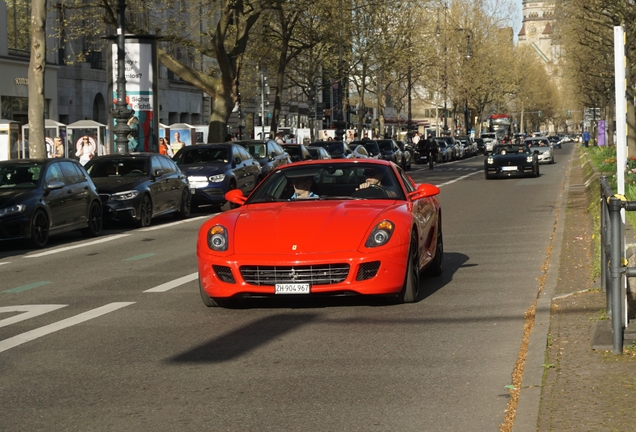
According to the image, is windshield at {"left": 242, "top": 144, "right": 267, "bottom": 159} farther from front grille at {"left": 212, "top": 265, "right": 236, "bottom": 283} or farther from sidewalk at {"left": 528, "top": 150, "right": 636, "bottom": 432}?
front grille at {"left": 212, "top": 265, "right": 236, "bottom": 283}

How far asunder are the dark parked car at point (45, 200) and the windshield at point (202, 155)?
8304mm

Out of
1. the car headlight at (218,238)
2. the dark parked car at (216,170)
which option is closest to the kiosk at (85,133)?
the dark parked car at (216,170)

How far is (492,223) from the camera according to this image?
69.5ft

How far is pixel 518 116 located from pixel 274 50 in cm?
13860

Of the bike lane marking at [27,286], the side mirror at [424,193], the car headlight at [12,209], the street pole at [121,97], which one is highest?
the street pole at [121,97]

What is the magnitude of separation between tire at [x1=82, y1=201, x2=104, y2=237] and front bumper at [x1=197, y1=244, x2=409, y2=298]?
11.4 meters

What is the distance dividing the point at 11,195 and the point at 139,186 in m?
4.74

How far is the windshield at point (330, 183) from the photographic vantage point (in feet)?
37.9

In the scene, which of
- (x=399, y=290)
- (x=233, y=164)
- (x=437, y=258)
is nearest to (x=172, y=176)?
(x=233, y=164)

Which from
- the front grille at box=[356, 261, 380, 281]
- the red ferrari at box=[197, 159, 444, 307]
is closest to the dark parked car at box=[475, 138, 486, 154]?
the red ferrari at box=[197, 159, 444, 307]

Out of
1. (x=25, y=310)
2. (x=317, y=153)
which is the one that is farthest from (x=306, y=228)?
(x=317, y=153)

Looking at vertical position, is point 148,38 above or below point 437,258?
above

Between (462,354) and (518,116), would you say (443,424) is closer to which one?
(462,354)

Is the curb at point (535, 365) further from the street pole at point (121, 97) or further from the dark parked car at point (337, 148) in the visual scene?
the dark parked car at point (337, 148)
